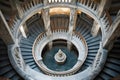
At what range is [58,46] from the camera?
24484 mm

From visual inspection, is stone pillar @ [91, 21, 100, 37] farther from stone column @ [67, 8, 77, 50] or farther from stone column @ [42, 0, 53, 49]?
stone column @ [42, 0, 53, 49]

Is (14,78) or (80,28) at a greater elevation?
(80,28)

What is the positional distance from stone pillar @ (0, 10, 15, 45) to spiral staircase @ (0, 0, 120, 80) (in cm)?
48

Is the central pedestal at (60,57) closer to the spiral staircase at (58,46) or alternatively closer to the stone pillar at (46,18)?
the spiral staircase at (58,46)

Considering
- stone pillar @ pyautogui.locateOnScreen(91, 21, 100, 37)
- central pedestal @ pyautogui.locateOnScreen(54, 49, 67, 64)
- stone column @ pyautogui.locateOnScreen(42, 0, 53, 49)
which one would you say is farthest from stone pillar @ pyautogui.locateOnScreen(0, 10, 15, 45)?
central pedestal @ pyautogui.locateOnScreen(54, 49, 67, 64)

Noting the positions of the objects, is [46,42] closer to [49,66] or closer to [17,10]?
[49,66]

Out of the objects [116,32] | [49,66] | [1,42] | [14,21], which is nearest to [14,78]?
[1,42]

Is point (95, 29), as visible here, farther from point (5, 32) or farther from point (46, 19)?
point (5, 32)

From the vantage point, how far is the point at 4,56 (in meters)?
14.8

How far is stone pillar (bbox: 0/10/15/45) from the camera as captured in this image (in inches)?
489

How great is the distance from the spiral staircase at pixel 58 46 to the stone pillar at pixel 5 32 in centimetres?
48

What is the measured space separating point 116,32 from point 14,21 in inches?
277

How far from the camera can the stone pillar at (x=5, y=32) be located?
40.7ft

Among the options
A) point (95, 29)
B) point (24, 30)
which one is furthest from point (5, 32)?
point (95, 29)
